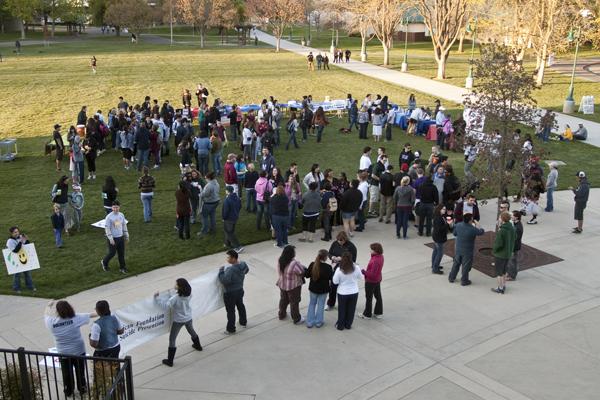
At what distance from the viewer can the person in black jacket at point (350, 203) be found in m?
14.1

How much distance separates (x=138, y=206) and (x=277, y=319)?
7427 millimetres

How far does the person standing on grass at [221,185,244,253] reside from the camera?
1334cm

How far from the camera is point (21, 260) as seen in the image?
1133 centimetres

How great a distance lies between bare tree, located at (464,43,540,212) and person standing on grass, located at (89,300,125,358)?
8.81 m

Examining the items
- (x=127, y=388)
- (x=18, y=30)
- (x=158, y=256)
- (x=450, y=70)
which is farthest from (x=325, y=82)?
(x=18, y=30)

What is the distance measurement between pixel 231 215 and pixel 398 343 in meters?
5.11

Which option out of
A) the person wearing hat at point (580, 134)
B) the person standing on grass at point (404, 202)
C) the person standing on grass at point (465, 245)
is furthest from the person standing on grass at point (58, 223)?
the person wearing hat at point (580, 134)

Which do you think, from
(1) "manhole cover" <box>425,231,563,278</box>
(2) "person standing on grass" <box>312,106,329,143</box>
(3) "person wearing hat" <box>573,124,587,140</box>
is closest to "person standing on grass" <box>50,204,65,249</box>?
(1) "manhole cover" <box>425,231,563,278</box>

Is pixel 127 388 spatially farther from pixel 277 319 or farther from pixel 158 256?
pixel 158 256

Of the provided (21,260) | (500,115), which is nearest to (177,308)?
(21,260)

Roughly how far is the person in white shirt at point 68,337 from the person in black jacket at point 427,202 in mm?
8510

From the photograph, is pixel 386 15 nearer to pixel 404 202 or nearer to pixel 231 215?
pixel 404 202

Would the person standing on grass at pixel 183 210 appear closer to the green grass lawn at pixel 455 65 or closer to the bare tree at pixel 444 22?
the green grass lawn at pixel 455 65

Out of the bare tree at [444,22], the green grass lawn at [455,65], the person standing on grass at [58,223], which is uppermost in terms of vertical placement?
the bare tree at [444,22]
